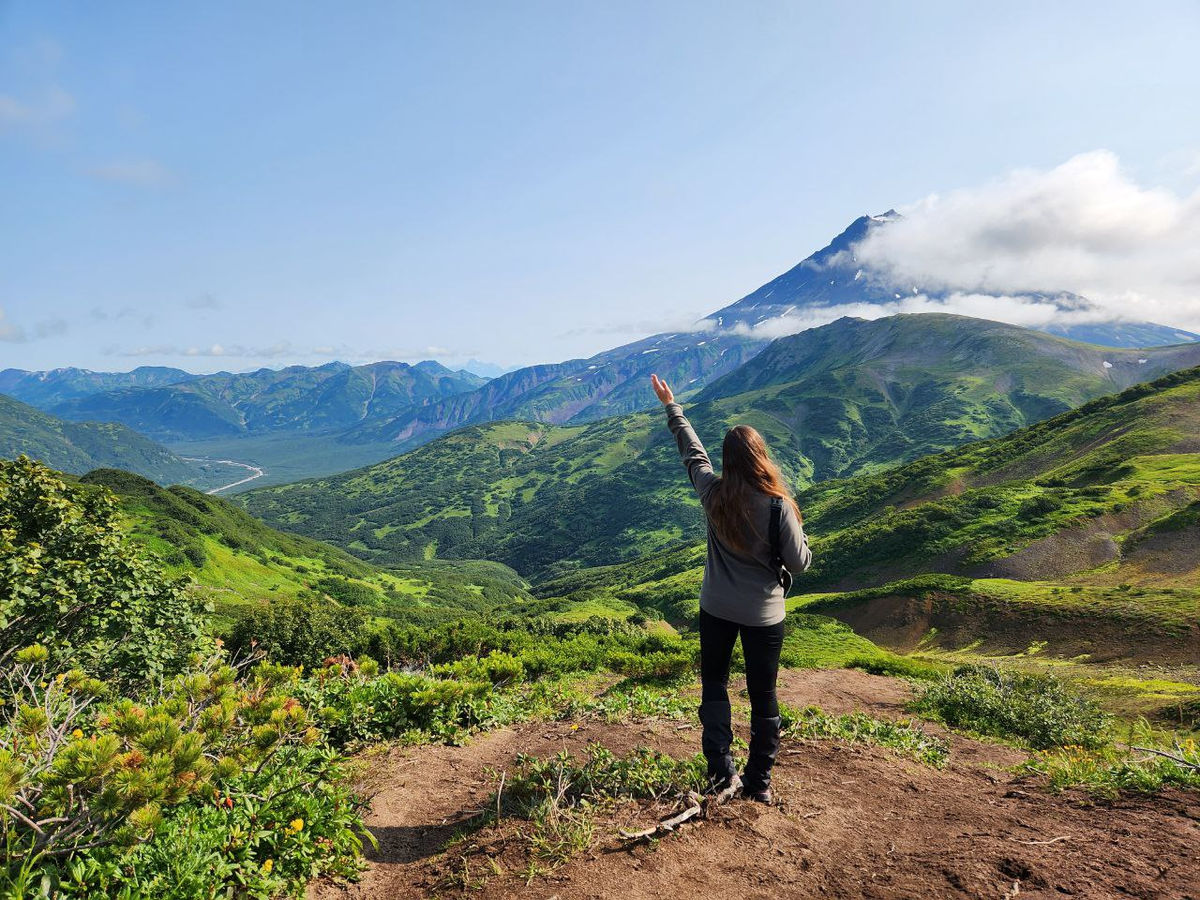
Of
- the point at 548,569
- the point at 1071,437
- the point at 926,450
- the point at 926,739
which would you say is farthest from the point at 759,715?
the point at 926,450

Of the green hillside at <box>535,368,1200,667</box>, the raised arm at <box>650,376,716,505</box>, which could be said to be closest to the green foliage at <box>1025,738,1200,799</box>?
the raised arm at <box>650,376,716,505</box>

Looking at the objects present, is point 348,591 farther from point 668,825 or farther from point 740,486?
point 740,486

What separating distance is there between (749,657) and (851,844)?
64.9 inches

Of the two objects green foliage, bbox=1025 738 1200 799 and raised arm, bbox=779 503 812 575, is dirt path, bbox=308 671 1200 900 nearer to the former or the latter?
green foliage, bbox=1025 738 1200 799

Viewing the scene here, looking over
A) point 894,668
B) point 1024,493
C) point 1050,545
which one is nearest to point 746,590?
point 894,668

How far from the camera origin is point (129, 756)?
3197 mm

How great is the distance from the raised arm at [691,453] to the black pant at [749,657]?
1146mm

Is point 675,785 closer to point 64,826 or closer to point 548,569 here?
point 64,826

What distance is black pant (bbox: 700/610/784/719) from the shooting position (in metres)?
4.71

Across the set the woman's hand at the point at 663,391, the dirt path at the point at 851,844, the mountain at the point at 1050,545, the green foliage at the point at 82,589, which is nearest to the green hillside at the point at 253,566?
the green foliage at the point at 82,589

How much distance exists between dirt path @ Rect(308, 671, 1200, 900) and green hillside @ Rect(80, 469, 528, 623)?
5301 centimetres

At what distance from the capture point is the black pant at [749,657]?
471 centimetres

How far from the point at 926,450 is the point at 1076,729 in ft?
697

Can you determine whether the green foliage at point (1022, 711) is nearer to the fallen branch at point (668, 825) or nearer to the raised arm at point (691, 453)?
the fallen branch at point (668, 825)
